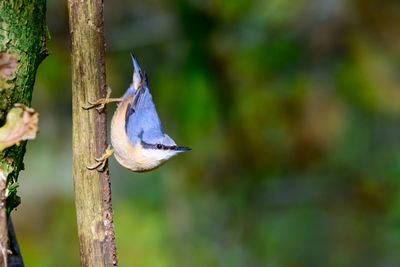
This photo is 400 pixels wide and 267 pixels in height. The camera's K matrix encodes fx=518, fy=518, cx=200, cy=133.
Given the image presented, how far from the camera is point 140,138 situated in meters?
2.64

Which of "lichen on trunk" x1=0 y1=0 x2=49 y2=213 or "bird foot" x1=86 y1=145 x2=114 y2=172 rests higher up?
"lichen on trunk" x1=0 y1=0 x2=49 y2=213

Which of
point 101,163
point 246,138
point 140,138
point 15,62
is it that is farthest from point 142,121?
point 246,138

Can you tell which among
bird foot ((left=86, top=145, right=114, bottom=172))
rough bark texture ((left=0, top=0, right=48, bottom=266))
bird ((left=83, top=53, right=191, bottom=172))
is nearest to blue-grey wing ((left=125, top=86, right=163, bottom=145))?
bird ((left=83, top=53, right=191, bottom=172))

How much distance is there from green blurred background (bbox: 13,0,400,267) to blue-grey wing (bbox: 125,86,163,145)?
2347 millimetres

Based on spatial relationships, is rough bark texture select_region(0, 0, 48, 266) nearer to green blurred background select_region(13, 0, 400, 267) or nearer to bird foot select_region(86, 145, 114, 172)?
bird foot select_region(86, 145, 114, 172)

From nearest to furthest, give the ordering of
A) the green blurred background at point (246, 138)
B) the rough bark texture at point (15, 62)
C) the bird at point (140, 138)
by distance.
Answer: the rough bark texture at point (15, 62) → the bird at point (140, 138) → the green blurred background at point (246, 138)

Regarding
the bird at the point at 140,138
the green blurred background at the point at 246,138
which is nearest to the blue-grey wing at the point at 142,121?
the bird at the point at 140,138

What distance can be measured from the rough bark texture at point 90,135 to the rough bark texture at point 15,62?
0.51ft

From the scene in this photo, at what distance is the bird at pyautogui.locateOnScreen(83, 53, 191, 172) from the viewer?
2.60 meters

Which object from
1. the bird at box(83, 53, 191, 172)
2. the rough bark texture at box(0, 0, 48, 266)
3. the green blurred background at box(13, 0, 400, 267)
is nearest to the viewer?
the rough bark texture at box(0, 0, 48, 266)

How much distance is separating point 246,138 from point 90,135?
3.79m

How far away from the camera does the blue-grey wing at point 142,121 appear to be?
2.66 meters

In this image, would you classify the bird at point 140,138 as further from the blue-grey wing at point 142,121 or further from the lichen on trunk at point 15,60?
the lichen on trunk at point 15,60

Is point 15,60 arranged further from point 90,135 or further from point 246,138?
point 246,138
